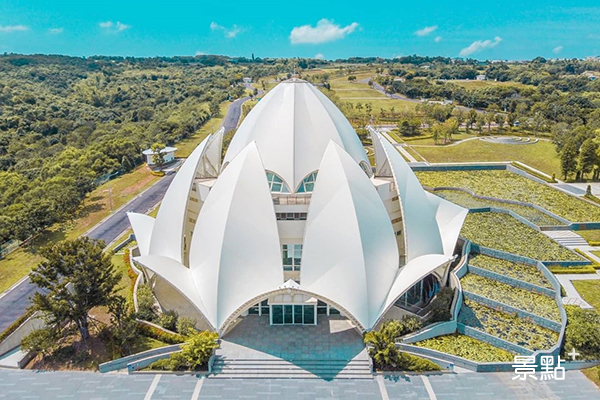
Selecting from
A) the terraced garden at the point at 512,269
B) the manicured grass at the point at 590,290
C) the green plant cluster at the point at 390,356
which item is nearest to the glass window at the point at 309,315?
the green plant cluster at the point at 390,356

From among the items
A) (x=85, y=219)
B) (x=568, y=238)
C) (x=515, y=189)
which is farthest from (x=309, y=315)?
(x=515, y=189)

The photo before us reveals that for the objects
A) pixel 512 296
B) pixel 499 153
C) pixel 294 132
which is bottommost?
pixel 512 296

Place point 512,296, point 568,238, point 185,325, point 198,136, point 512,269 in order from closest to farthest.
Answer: point 185,325
point 512,296
point 512,269
point 568,238
point 198,136

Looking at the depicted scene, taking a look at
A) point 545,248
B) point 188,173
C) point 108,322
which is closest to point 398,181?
point 188,173

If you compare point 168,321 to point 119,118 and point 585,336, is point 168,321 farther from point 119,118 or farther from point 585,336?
point 119,118

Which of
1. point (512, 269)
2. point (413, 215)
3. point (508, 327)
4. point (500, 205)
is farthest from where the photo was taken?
point (500, 205)

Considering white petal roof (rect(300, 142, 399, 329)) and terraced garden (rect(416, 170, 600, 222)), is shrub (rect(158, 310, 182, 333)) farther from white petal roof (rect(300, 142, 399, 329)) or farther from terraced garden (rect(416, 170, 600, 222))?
terraced garden (rect(416, 170, 600, 222))

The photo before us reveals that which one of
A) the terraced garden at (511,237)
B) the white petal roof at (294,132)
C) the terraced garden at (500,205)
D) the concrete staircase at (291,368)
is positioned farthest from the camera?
the terraced garden at (500,205)

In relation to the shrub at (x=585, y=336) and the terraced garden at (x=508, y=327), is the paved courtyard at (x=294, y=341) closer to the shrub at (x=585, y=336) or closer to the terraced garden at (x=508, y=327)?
the terraced garden at (x=508, y=327)
